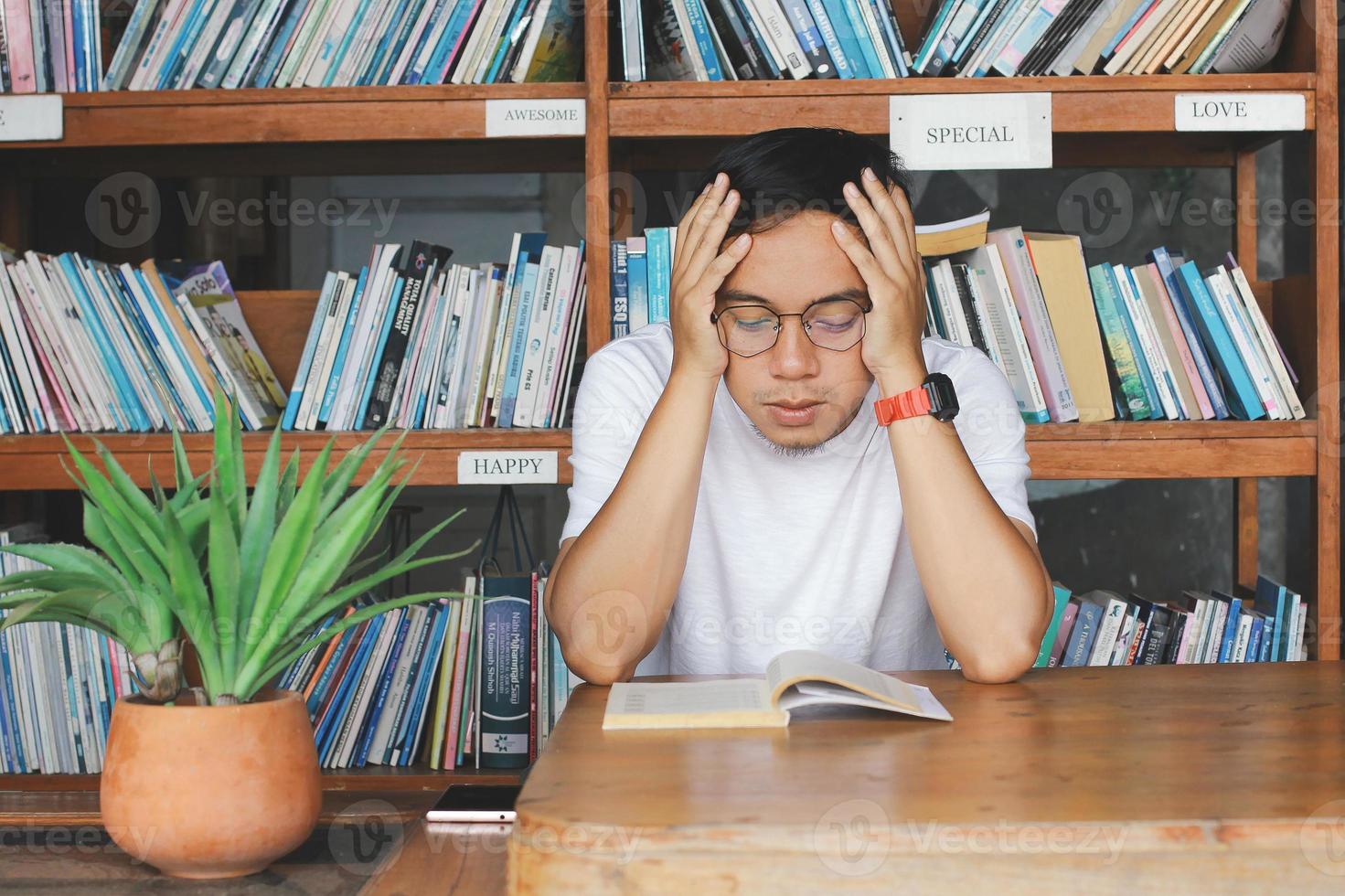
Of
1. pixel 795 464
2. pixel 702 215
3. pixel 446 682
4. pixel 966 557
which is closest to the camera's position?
pixel 966 557

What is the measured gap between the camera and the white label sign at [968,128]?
5.51 ft

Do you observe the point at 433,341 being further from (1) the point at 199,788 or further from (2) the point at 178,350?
(1) the point at 199,788

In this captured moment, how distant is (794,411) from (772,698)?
1.55ft

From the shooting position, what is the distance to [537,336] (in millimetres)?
1774

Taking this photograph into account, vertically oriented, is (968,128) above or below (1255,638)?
above

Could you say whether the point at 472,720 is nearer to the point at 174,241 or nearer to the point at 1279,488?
the point at 174,241

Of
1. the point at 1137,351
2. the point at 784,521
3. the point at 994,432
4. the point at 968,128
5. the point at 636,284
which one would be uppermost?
the point at 968,128

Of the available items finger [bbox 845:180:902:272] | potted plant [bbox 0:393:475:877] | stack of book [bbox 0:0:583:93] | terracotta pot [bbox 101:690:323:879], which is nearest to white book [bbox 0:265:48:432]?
stack of book [bbox 0:0:583:93]

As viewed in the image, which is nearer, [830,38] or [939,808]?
[939,808]

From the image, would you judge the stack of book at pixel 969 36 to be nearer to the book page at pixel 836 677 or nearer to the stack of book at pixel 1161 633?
the stack of book at pixel 1161 633

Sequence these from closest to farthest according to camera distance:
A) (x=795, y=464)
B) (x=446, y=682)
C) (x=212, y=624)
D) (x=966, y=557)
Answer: (x=212, y=624) → (x=966, y=557) → (x=795, y=464) → (x=446, y=682)

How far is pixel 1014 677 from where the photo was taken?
45.4 inches

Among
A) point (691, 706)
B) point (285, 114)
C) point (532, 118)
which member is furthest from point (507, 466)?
point (691, 706)

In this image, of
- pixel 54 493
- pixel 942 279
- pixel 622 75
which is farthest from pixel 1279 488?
pixel 54 493
